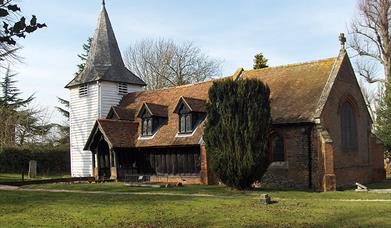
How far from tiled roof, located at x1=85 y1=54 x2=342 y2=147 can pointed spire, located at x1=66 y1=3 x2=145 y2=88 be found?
199 inches

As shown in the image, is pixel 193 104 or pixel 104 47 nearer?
pixel 193 104

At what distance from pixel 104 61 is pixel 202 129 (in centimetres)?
1387

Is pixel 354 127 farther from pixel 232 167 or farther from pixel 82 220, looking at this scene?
pixel 82 220

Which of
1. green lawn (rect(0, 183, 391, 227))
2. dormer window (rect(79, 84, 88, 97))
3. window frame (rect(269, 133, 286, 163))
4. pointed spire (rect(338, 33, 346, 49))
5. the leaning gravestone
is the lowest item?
green lawn (rect(0, 183, 391, 227))

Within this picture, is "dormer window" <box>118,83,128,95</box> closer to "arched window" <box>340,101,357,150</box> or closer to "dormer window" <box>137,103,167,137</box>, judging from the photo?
"dormer window" <box>137,103,167,137</box>

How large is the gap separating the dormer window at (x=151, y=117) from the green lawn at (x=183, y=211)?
40.2 feet

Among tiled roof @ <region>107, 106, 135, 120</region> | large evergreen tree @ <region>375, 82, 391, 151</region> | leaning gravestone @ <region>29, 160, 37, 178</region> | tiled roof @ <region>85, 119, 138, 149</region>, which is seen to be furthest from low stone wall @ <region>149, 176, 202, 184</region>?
large evergreen tree @ <region>375, 82, 391, 151</region>

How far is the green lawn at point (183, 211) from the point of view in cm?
1395

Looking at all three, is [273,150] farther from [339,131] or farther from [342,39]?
[342,39]

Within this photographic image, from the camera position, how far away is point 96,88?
3794 cm

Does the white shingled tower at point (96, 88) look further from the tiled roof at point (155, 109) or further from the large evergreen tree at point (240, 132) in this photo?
the large evergreen tree at point (240, 132)

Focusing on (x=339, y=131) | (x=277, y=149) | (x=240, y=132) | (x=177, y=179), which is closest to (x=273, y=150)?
(x=277, y=149)

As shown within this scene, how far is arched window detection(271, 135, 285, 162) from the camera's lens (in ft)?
88.8

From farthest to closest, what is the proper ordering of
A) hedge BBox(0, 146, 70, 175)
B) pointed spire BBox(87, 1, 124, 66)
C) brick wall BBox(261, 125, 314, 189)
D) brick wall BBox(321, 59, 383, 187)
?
hedge BBox(0, 146, 70, 175) < pointed spire BBox(87, 1, 124, 66) < brick wall BBox(321, 59, 383, 187) < brick wall BBox(261, 125, 314, 189)
